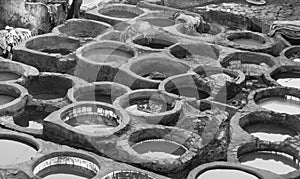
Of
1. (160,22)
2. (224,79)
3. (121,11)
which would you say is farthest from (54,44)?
(224,79)

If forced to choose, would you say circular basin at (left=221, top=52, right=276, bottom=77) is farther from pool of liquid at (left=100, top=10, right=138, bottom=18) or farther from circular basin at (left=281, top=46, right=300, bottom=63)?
pool of liquid at (left=100, top=10, right=138, bottom=18)

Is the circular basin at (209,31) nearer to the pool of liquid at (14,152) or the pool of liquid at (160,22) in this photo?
the pool of liquid at (160,22)

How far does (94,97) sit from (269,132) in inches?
161

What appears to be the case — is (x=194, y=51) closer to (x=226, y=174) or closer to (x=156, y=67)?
(x=156, y=67)

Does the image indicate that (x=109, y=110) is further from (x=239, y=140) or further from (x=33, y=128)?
(x=239, y=140)

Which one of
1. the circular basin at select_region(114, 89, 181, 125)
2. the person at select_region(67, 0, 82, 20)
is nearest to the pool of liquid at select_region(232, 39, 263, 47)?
the circular basin at select_region(114, 89, 181, 125)

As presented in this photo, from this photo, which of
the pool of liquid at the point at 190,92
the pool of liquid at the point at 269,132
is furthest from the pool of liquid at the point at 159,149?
the pool of liquid at the point at 190,92

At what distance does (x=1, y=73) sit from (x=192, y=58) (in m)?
5.08

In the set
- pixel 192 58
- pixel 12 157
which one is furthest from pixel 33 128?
pixel 192 58

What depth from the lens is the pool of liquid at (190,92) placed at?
13641 millimetres

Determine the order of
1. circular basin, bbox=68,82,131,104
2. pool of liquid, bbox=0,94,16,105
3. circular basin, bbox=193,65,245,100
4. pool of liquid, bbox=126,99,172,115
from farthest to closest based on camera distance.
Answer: circular basin, bbox=193,65,245,100 → circular basin, bbox=68,82,131,104 → pool of liquid, bbox=0,94,16,105 → pool of liquid, bbox=126,99,172,115

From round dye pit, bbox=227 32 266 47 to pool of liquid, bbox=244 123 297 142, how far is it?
435 cm

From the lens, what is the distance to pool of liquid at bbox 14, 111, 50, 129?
12344mm

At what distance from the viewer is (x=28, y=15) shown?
16609mm
